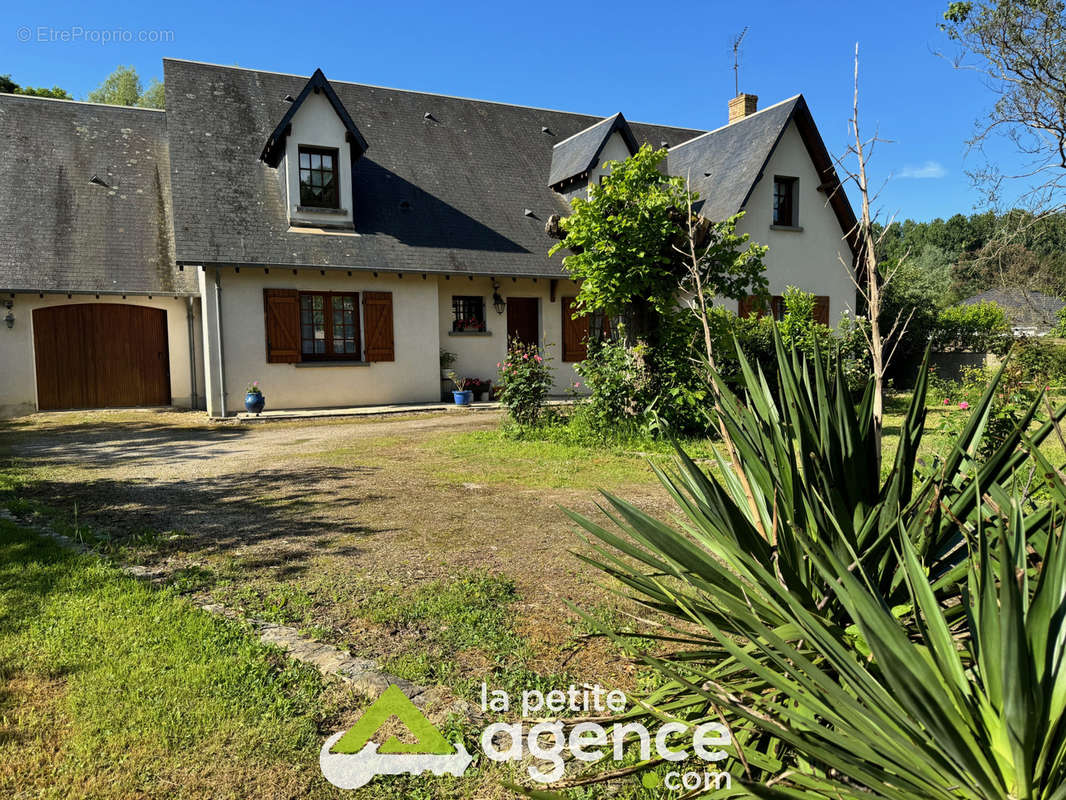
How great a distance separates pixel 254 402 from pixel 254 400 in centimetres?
4

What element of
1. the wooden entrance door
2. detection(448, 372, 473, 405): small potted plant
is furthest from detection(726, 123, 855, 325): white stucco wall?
detection(448, 372, 473, 405): small potted plant

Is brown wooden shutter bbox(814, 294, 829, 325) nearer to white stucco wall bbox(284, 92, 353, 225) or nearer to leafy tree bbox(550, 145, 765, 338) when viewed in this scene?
leafy tree bbox(550, 145, 765, 338)

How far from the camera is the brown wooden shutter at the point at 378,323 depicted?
14172 millimetres

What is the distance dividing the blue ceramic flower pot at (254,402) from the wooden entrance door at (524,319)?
229 inches

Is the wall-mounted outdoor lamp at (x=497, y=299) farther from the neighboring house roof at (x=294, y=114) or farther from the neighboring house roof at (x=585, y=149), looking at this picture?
the neighboring house roof at (x=294, y=114)

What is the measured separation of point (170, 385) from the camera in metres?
14.6

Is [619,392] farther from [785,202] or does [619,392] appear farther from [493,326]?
[785,202]

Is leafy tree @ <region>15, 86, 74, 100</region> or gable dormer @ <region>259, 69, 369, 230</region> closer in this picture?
gable dormer @ <region>259, 69, 369, 230</region>

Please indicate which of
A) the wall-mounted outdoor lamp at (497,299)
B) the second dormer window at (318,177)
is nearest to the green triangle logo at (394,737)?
the second dormer window at (318,177)

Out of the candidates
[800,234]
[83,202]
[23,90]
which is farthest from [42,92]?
[800,234]

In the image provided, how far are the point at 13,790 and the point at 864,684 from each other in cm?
249

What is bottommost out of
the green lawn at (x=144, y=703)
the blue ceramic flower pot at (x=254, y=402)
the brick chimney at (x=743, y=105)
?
the green lawn at (x=144, y=703)

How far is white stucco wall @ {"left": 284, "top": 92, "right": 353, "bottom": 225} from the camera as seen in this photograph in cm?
1358

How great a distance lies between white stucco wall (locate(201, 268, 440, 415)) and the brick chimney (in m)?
11.8
